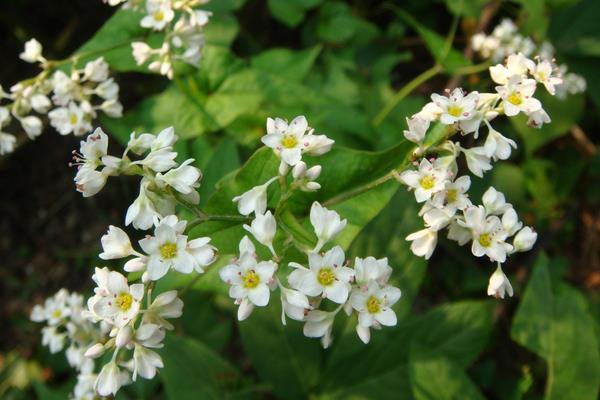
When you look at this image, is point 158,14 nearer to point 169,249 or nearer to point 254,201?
point 254,201

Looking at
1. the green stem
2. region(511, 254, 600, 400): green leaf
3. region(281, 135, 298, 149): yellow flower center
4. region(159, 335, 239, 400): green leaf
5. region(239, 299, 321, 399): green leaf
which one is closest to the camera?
region(281, 135, 298, 149): yellow flower center

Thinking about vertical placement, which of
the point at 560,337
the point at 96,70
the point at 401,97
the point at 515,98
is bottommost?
the point at 560,337

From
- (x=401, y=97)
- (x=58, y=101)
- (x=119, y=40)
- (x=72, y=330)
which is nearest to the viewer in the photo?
(x=58, y=101)

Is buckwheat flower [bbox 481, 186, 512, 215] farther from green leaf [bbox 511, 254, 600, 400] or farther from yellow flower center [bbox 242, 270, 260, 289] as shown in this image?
green leaf [bbox 511, 254, 600, 400]

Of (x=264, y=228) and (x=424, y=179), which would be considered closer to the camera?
(x=264, y=228)

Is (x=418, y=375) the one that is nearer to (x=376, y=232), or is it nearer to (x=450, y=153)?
(x=376, y=232)

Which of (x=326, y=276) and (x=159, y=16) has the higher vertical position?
(x=159, y=16)

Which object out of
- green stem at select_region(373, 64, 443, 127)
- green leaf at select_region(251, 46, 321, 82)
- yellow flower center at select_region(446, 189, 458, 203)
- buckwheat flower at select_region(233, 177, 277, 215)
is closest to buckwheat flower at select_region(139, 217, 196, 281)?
buckwheat flower at select_region(233, 177, 277, 215)

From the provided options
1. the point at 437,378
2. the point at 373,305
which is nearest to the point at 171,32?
the point at 373,305
